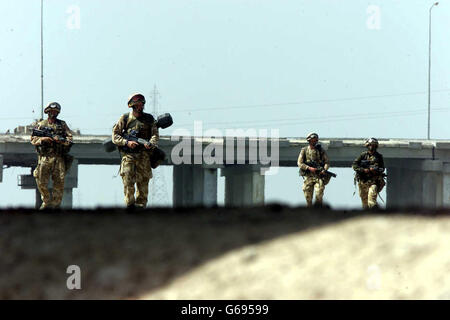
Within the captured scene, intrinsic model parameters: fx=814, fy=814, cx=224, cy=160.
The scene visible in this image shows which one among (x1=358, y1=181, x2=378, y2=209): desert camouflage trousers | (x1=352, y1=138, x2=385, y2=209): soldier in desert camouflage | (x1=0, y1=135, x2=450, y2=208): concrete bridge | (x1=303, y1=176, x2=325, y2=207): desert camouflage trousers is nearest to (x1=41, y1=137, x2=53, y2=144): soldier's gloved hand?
(x1=303, y1=176, x2=325, y2=207): desert camouflage trousers

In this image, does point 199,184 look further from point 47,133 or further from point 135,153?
point 135,153

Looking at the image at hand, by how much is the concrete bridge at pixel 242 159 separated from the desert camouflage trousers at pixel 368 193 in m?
36.4

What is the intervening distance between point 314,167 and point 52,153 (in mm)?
6226

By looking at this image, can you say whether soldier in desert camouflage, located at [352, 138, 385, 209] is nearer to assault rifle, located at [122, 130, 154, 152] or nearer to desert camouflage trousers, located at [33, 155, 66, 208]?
assault rifle, located at [122, 130, 154, 152]

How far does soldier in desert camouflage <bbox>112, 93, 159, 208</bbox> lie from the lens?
13.5m

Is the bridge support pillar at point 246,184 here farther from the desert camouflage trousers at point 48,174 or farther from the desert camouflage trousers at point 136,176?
the desert camouflage trousers at point 136,176

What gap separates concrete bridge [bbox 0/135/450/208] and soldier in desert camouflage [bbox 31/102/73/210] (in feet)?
131

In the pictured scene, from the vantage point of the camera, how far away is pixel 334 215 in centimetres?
811

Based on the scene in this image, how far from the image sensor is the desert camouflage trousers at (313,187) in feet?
59.6

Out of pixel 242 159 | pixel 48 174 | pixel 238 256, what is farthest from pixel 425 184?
pixel 238 256

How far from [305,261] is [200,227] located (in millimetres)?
1669
